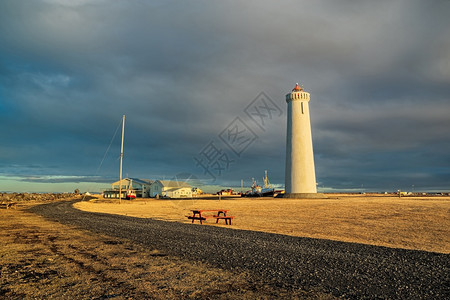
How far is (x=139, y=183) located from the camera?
8281 centimetres

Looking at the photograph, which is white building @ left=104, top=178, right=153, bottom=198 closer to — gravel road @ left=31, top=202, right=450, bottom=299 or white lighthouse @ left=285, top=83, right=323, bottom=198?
white lighthouse @ left=285, top=83, right=323, bottom=198

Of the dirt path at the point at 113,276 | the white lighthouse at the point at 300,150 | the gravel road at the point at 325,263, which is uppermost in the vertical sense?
the white lighthouse at the point at 300,150

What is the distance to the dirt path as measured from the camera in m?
5.09

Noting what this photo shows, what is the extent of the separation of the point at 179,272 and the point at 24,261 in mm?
4109

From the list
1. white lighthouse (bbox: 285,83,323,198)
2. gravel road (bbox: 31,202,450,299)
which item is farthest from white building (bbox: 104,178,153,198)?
gravel road (bbox: 31,202,450,299)

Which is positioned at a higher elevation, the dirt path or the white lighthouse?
the white lighthouse

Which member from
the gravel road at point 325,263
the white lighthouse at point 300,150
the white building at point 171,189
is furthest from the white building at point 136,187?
the gravel road at point 325,263

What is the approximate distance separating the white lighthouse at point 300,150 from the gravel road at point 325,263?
33.8 meters

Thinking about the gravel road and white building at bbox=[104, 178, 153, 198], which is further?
white building at bbox=[104, 178, 153, 198]

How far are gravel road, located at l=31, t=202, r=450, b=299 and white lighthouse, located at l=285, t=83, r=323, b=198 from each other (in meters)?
33.8

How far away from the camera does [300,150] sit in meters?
43.5

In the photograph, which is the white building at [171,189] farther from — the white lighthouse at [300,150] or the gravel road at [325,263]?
the gravel road at [325,263]

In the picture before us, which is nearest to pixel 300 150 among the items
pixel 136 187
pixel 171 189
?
pixel 171 189

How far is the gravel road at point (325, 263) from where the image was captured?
17.9 ft
